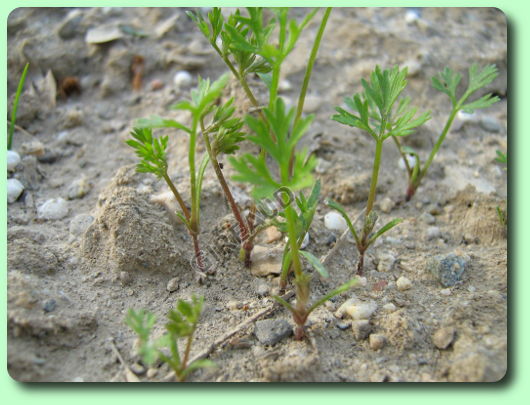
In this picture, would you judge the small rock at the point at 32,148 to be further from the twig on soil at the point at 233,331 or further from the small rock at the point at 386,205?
the small rock at the point at 386,205

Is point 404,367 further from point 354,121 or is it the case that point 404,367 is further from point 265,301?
point 354,121

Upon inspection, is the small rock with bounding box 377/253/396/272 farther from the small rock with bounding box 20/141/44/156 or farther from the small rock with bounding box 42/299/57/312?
the small rock with bounding box 20/141/44/156

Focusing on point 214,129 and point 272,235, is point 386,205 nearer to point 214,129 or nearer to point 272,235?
point 272,235

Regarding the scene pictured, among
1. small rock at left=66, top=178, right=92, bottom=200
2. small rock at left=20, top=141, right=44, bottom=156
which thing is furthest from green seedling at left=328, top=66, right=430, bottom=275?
small rock at left=20, top=141, right=44, bottom=156

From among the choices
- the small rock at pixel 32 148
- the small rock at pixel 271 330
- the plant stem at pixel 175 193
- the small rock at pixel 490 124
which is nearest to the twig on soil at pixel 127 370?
the small rock at pixel 271 330

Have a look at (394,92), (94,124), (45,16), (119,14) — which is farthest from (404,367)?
(45,16)

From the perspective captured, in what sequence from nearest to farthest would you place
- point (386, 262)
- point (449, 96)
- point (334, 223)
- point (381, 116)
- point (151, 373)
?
point (151, 373), point (381, 116), point (386, 262), point (334, 223), point (449, 96)

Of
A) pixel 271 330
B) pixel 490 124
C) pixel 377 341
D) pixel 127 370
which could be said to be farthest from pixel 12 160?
pixel 490 124
